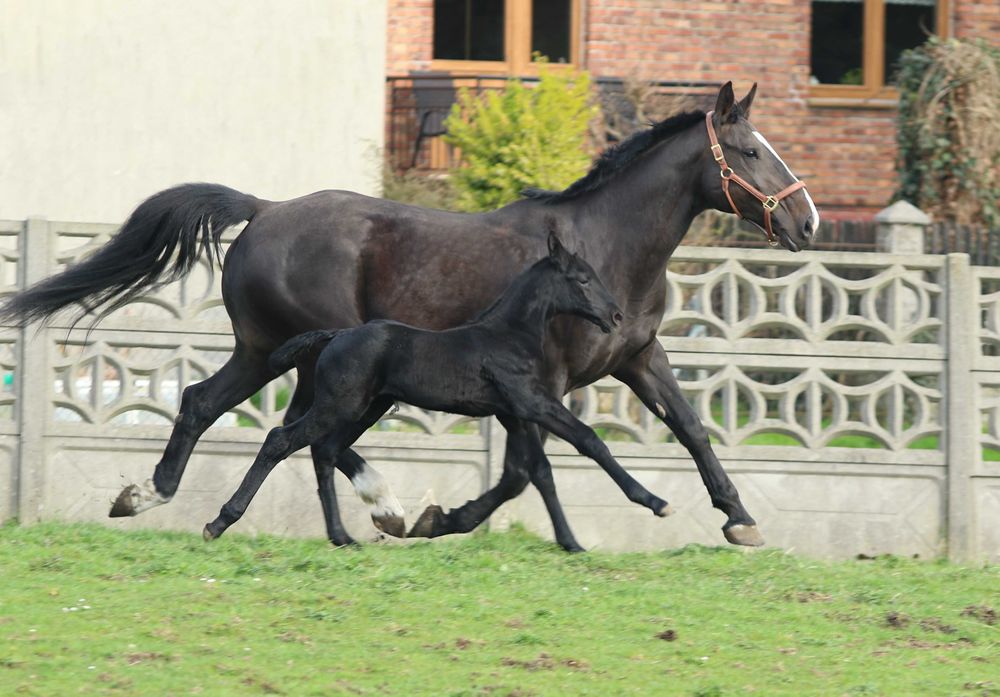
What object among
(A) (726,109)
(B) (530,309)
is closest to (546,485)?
(B) (530,309)

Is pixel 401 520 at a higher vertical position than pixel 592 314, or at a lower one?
lower

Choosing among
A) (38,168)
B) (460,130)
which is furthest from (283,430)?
(38,168)

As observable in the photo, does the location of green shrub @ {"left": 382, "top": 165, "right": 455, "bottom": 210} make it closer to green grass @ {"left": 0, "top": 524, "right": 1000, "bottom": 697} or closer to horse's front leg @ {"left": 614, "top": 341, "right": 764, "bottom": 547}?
horse's front leg @ {"left": 614, "top": 341, "right": 764, "bottom": 547}

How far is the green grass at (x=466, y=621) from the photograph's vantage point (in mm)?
5086

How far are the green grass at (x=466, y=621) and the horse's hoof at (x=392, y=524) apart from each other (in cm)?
9

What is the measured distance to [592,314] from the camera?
6484 mm

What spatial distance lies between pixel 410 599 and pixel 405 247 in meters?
1.72

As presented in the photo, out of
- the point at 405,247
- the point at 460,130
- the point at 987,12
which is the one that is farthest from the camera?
the point at 987,12

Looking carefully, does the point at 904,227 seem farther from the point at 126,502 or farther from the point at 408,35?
the point at 408,35

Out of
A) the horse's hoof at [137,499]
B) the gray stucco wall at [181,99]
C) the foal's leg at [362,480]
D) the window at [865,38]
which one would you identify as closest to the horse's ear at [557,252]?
the foal's leg at [362,480]

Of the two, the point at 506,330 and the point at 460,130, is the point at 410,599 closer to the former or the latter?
the point at 506,330

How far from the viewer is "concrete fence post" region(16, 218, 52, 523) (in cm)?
793

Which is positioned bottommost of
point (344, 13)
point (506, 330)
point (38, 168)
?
point (506, 330)

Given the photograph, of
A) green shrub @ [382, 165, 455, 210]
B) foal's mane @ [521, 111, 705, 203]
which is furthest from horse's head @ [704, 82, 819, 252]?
green shrub @ [382, 165, 455, 210]
